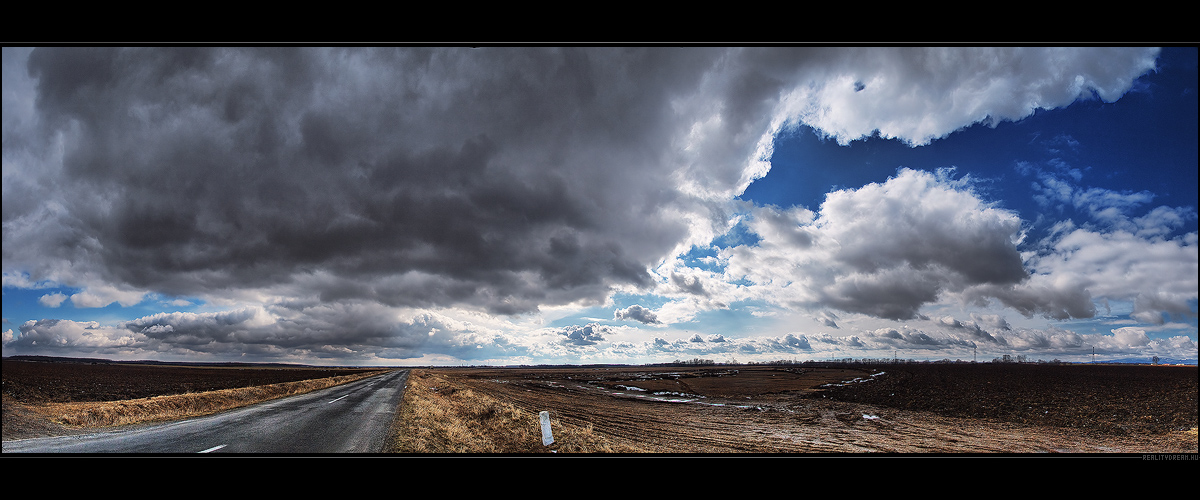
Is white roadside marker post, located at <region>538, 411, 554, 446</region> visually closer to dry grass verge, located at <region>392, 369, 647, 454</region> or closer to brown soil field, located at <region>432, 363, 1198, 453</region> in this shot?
dry grass verge, located at <region>392, 369, 647, 454</region>

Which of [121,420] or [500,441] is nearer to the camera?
[500,441]

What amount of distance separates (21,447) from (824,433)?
26.5m

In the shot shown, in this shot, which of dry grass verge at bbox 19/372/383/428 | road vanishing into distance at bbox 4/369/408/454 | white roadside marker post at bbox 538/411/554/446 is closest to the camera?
road vanishing into distance at bbox 4/369/408/454

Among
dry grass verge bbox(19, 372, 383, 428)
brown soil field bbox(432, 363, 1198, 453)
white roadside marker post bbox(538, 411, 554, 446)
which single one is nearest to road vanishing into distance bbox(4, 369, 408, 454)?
dry grass verge bbox(19, 372, 383, 428)

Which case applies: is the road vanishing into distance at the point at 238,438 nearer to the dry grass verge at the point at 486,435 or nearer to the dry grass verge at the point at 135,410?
the dry grass verge at the point at 486,435

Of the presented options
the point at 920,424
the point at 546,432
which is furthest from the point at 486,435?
the point at 920,424

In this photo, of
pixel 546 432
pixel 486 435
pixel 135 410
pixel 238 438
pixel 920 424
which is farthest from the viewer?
pixel 920 424

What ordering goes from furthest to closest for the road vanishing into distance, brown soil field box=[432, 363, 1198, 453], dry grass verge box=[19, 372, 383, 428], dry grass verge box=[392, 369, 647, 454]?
brown soil field box=[432, 363, 1198, 453], dry grass verge box=[19, 372, 383, 428], dry grass verge box=[392, 369, 647, 454], the road vanishing into distance

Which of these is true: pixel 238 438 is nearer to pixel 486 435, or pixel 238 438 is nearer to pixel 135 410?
pixel 486 435

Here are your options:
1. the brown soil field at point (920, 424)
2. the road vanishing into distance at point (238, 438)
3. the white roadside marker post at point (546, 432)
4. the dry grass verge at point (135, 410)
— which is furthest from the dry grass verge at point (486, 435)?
the dry grass verge at point (135, 410)
